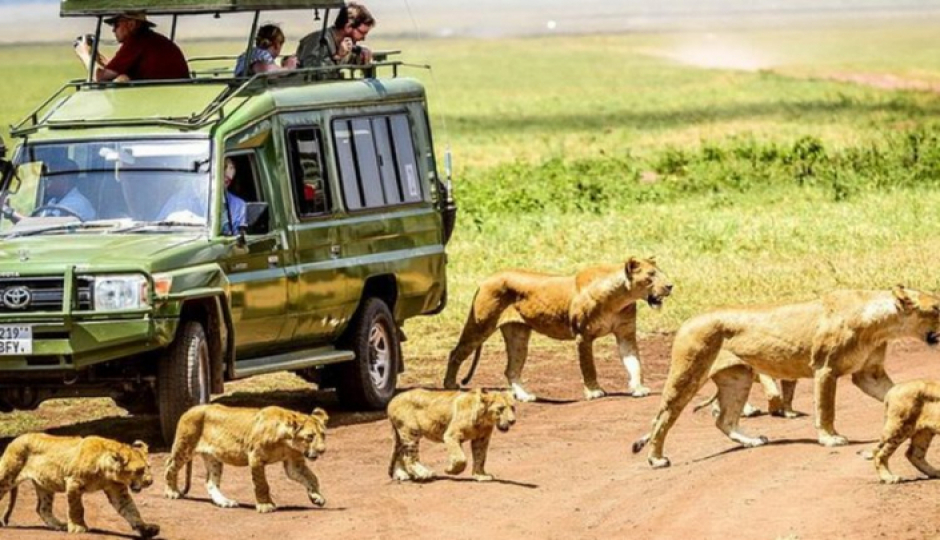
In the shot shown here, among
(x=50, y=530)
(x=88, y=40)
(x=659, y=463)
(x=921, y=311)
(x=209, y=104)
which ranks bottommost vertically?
(x=659, y=463)

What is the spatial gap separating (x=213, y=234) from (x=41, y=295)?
4.45ft

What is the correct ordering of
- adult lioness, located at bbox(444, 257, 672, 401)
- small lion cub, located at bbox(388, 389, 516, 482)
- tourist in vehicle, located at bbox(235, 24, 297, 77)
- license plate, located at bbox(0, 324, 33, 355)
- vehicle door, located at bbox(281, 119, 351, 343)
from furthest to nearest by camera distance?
tourist in vehicle, located at bbox(235, 24, 297, 77)
adult lioness, located at bbox(444, 257, 672, 401)
vehicle door, located at bbox(281, 119, 351, 343)
license plate, located at bbox(0, 324, 33, 355)
small lion cub, located at bbox(388, 389, 516, 482)

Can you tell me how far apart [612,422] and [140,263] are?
3124 millimetres

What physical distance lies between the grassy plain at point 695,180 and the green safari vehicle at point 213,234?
205 cm

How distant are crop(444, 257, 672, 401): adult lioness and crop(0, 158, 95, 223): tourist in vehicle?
312cm

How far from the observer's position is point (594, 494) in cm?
1339

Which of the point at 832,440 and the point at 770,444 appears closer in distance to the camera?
the point at 832,440

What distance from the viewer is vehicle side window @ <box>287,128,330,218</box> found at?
16969mm

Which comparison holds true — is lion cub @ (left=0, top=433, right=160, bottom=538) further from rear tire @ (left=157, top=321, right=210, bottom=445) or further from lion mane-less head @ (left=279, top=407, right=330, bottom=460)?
rear tire @ (left=157, top=321, right=210, bottom=445)

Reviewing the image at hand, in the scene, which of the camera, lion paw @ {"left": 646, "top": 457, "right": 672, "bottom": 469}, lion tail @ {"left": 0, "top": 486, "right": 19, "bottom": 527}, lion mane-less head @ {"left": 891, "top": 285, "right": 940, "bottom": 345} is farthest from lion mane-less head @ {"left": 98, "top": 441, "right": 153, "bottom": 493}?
the camera

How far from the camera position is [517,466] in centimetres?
1462

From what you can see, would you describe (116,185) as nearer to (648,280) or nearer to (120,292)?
(120,292)

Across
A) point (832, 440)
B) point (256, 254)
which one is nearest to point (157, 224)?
point (256, 254)

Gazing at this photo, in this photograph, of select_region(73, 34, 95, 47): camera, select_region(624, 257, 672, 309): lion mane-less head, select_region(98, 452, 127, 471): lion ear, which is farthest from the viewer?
select_region(73, 34, 95, 47): camera
